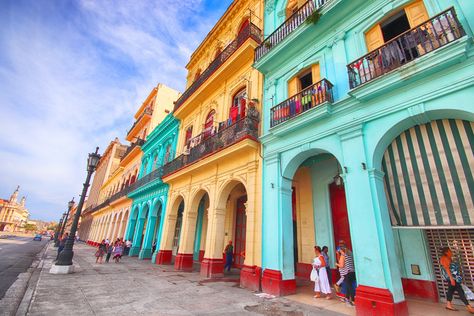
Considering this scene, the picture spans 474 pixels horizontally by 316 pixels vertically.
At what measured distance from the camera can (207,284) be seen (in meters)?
7.50

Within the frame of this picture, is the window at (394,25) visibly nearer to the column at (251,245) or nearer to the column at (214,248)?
the column at (251,245)

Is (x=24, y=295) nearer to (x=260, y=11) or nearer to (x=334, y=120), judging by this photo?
(x=334, y=120)

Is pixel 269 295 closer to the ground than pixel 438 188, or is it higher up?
closer to the ground

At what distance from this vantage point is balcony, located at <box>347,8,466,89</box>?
4.44 metres

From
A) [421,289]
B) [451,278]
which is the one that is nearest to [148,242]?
[421,289]

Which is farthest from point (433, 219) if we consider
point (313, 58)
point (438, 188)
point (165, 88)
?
point (165, 88)

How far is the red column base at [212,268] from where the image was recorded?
28.8 feet

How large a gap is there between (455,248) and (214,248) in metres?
7.15

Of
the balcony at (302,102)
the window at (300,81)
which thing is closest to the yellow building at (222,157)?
the balcony at (302,102)

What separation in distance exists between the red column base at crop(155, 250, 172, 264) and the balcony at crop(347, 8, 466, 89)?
11838mm

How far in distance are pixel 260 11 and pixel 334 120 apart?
7.71 m

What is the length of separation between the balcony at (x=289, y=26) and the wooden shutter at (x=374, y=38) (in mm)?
1703

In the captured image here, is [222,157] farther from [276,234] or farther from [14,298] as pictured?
[14,298]

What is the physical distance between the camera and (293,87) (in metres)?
8.09
